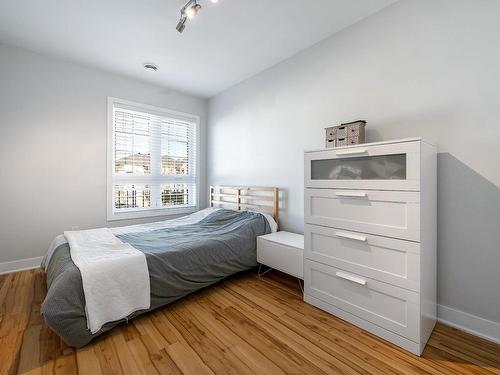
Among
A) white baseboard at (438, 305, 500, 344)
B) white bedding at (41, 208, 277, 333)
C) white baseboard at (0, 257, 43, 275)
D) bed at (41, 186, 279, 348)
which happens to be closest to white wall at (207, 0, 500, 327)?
white baseboard at (438, 305, 500, 344)

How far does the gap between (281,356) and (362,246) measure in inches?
35.6

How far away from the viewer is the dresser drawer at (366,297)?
1.45 metres

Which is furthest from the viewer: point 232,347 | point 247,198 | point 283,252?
point 247,198

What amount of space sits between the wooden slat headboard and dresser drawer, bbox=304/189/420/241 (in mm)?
993

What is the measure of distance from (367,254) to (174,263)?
1.55 m

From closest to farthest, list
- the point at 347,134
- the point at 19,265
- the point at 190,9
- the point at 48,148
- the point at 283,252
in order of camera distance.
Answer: the point at 190,9 < the point at 347,134 < the point at 283,252 < the point at 19,265 < the point at 48,148

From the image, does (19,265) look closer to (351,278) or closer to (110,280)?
(110,280)

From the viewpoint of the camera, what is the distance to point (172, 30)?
7.62 feet

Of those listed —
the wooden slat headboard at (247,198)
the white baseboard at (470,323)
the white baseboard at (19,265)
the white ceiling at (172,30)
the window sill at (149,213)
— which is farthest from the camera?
the window sill at (149,213)

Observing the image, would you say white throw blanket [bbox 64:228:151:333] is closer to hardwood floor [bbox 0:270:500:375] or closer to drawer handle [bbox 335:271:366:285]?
hardwood floor [bbox 0:270:500:375]

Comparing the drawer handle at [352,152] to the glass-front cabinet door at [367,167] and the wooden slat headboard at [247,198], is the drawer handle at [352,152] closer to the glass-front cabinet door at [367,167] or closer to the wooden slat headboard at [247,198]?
the glass-front cabinet door at [367,167]

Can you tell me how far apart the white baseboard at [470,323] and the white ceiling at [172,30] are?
2539 millimetres

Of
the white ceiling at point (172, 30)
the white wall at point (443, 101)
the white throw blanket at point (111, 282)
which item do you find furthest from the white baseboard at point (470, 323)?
the white ceiling at point (172, 30)

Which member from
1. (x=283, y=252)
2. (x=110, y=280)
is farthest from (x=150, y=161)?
(x=283, y=252)
